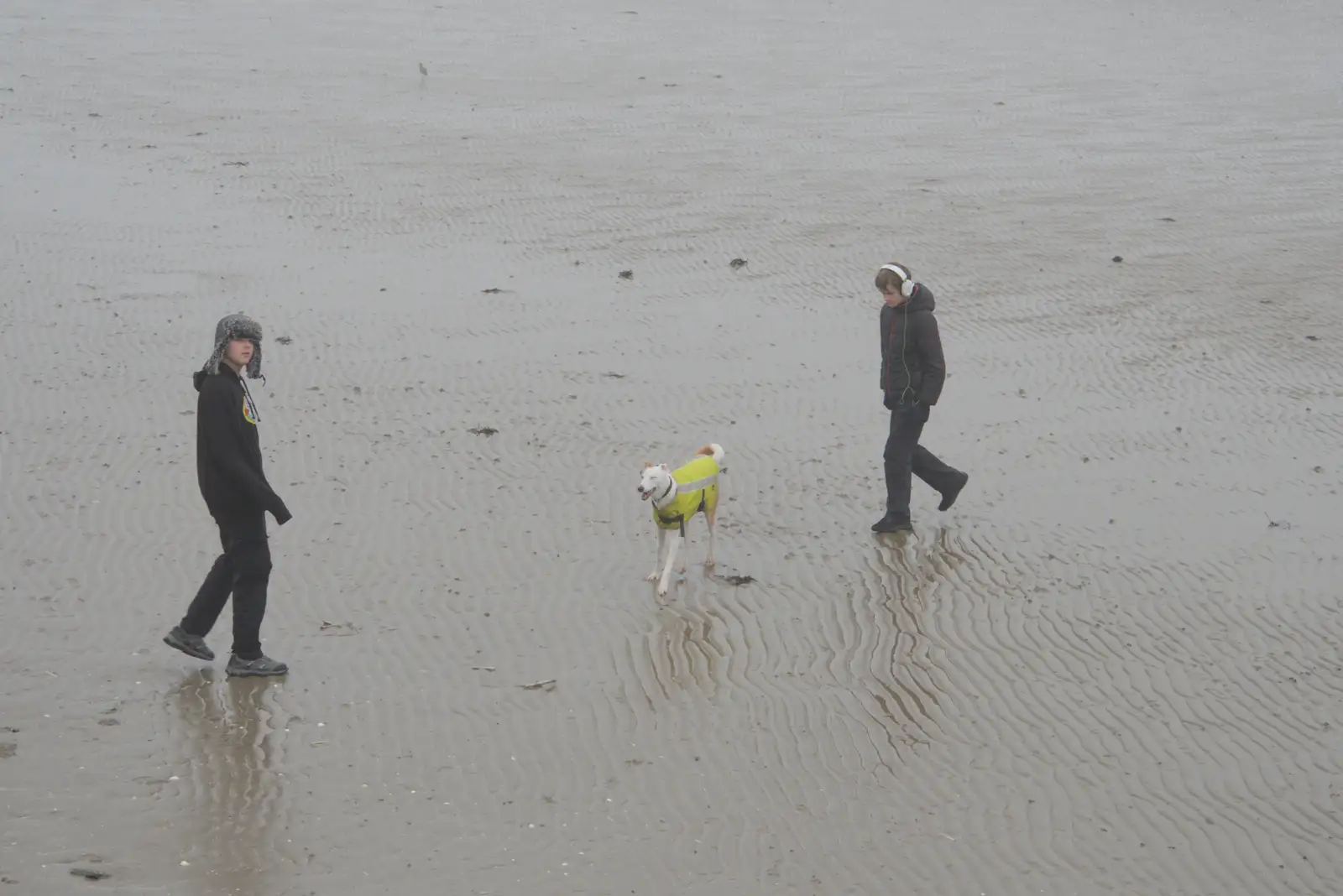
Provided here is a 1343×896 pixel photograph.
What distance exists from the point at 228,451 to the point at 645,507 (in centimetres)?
392

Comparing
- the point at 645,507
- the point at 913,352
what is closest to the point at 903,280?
the point at 913,352

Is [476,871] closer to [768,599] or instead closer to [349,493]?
[768,599]

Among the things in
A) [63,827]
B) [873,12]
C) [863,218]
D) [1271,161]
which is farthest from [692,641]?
[873,12]

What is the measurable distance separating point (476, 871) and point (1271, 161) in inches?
741

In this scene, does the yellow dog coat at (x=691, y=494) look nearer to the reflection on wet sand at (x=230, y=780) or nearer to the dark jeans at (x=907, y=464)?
the dark jeans at (x=907, y=464)

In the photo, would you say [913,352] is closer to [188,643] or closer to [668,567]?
[668,567]

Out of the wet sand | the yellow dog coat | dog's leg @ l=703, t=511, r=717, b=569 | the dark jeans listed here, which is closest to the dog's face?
the yellow dog coat

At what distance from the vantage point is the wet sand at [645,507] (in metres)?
6.88

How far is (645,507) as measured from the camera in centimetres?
1062

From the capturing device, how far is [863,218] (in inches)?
728

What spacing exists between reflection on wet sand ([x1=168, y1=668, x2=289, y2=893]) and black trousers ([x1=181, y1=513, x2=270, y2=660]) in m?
0.28

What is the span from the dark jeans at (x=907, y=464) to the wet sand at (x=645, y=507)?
0.37 meters

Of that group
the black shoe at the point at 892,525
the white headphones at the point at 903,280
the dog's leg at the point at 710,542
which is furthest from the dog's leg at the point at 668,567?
the white headphones at the point at 903,280

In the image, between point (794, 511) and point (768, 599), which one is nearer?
point (768, 599)
